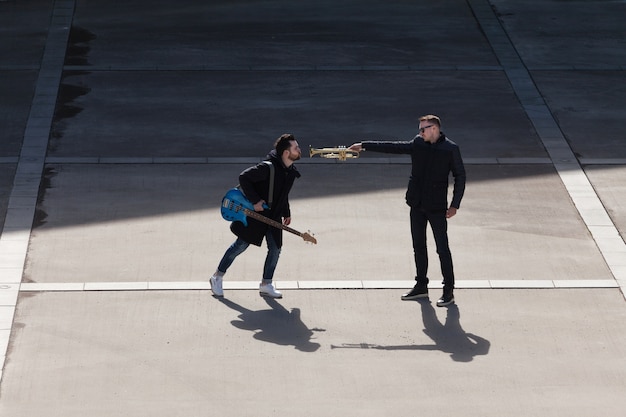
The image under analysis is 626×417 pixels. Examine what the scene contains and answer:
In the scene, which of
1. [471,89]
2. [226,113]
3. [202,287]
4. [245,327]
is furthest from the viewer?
[471,89]

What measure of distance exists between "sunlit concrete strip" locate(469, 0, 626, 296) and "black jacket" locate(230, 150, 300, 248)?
354cm

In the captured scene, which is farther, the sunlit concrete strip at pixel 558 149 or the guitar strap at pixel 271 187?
the sunlit concrete strip at pixel 558 149

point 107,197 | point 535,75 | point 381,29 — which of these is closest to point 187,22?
point 381,29

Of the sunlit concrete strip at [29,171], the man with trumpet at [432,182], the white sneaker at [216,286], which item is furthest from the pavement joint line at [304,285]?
the man with trumpet at [432,182]

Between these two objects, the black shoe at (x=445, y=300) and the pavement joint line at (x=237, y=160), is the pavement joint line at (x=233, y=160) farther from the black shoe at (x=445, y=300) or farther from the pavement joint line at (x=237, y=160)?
the black shoe at (x=445, y=300)

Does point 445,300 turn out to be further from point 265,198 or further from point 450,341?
point 265,198

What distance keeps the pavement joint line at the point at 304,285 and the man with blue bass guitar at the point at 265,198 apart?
668mm

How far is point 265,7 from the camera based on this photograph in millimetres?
23188

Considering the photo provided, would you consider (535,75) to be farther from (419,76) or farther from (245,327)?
(245,327)

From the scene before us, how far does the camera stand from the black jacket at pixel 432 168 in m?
11.4

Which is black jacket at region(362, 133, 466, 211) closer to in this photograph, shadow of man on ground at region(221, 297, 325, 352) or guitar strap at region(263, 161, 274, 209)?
guitar strap at region(263, 161, 274, 209)

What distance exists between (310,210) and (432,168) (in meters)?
3.05

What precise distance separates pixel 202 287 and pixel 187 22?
11.1m

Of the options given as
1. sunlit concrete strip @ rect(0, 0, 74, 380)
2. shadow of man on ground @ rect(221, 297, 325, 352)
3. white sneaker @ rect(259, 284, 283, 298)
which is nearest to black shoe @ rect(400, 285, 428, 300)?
shadow of man on ground @ rect(221, 297, 325, 352)
